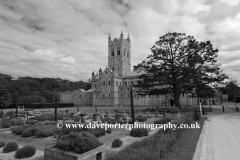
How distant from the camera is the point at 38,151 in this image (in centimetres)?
874

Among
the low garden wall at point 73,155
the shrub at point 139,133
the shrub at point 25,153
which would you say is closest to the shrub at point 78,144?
the low garden wall at point 73,155

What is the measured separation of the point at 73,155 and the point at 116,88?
211 ft

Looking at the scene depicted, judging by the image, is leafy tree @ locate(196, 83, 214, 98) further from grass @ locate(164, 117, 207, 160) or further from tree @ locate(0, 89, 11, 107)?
tree @ locate(0, 89, 11, 107)

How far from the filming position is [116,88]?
6962 centimetres

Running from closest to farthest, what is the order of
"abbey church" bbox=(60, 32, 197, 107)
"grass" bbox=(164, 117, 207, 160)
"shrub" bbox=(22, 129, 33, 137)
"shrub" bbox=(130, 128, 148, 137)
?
"grass" bbox=(164, 117, 207, 160) → "shrub" bbox=(130, 128, 148, 137) → "shrub" bbox=(22, 129, 33, 137) → "abbey church" bbox=(60, 32, 197, 107)

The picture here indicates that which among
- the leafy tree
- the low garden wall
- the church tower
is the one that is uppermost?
the church tower

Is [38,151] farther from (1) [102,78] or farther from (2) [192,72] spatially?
(1) [102,78]

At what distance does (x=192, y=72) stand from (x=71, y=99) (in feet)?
219

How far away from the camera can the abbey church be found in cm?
6469

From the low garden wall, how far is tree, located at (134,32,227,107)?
28.4 meters

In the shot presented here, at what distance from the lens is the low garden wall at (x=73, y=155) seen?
5251 mm

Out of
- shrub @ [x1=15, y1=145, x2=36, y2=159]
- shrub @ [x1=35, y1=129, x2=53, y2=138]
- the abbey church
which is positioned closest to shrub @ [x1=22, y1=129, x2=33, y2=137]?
shrub @ [x1=35, y1=129, x2=53, y2=138]

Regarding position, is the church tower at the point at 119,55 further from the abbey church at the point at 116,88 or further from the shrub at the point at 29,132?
the shrub at the point at 29,132

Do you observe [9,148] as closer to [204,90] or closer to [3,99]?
[204,90]
